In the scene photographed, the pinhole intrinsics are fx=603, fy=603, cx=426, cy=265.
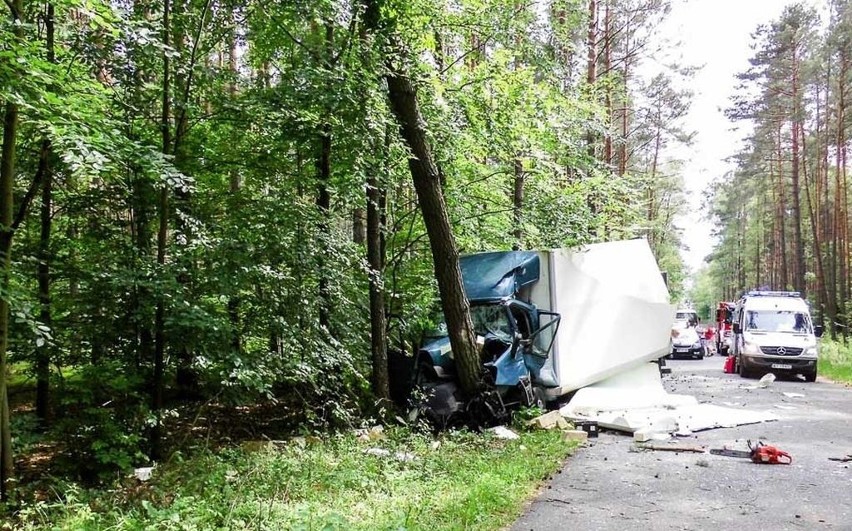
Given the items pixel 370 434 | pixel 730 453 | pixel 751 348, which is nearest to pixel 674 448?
pixel 730 453

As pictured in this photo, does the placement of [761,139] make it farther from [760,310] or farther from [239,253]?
[239,253]

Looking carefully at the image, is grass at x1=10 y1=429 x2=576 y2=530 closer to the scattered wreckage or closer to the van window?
the scattered wreckage

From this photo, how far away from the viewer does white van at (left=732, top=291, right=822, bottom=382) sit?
55.3ft

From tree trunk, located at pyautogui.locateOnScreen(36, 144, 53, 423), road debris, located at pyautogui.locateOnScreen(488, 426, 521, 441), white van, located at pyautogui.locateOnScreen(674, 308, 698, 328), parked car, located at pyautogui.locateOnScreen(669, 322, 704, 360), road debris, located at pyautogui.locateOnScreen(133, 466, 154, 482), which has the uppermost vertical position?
tree trunk, located at pyautogui.locateOnScreen(36, 144, 53, 423)

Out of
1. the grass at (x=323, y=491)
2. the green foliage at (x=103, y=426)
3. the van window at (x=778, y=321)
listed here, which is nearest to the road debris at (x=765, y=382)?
the van window at (x=778, y=321)

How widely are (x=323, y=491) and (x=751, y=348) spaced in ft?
50.7

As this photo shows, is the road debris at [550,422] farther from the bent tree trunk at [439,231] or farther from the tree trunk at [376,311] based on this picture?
the tree trunk at [376,311]

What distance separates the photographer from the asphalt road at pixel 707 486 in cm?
539

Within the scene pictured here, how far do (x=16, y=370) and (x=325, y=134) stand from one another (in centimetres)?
515

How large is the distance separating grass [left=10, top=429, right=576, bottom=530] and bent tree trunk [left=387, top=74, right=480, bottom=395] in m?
1.96

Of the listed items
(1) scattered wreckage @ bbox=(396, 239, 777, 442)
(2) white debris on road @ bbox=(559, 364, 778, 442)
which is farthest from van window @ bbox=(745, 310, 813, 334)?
(2) white debris on road @ bbox=(559, 364, 778, 442)

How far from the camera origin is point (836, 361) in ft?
66.7

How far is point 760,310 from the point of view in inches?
737

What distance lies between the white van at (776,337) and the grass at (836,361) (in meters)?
1.27
